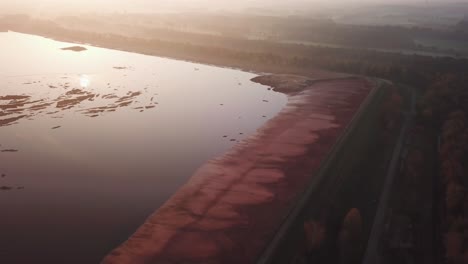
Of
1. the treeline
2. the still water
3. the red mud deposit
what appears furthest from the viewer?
the treeline

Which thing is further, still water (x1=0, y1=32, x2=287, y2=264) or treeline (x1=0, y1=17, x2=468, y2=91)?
treeline (x1=0, y1=17, x2=468, y2=91)

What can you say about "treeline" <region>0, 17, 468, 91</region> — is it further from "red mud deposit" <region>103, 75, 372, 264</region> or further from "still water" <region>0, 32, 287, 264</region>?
"red mud deposit" <region>103, 75, 372, 264</region>

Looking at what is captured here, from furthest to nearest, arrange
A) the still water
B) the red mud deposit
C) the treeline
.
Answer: the treeline → the still water → the red mud deposit

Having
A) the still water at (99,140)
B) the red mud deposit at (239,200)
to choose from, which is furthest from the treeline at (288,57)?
the red mud deposit at (239,200)

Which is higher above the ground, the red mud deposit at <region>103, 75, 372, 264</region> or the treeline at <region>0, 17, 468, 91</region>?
the treeline at <region>0, 17, 468, 91</region>

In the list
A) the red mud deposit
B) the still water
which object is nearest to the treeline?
the still water

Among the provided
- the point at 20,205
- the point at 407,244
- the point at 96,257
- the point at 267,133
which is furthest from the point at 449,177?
the point at 20,205
